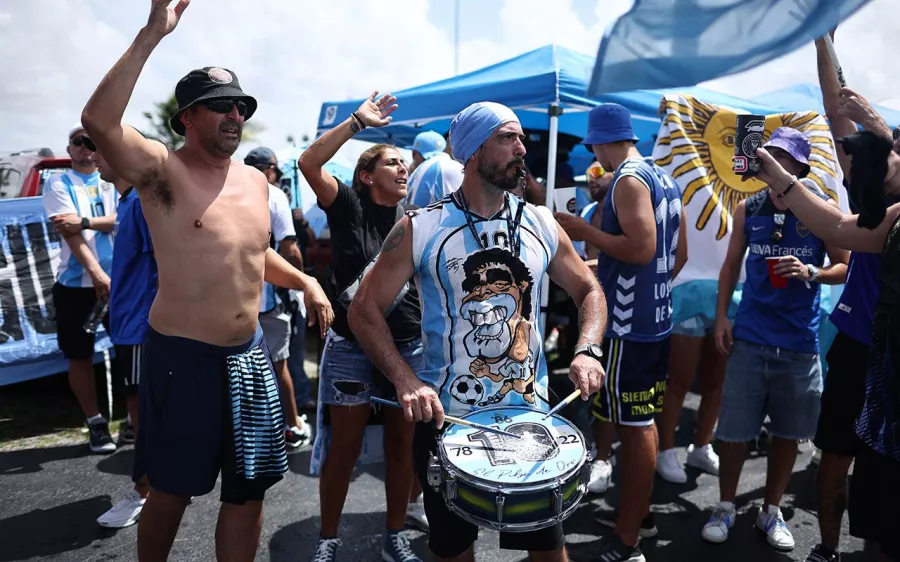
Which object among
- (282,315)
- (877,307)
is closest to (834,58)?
(877,307)

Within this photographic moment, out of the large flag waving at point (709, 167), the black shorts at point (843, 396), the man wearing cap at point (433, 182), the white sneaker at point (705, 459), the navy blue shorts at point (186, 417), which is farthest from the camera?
the large flag waving at point (709, 167)

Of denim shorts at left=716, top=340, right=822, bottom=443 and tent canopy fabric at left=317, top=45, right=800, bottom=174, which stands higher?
tent canopy fabric at left=317, top=45, right=800, bottom=174

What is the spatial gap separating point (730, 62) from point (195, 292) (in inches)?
80.2

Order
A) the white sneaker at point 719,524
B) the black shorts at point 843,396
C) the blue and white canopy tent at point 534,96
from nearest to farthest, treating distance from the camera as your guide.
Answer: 1. the black shorts at point 843,396
2. the white sneaker at point 719,524
3. the blue and white canopy tent at point 534,96

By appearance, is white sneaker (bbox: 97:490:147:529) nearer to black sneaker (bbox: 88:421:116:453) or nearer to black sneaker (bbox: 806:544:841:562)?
black sneaker (bbox: 88:421:116:453)

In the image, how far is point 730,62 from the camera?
7.32 ft

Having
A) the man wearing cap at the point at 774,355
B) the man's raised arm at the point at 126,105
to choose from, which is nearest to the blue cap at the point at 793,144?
the man wearing cap at the point at 774,355

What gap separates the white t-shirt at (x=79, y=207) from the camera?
450 centimetres

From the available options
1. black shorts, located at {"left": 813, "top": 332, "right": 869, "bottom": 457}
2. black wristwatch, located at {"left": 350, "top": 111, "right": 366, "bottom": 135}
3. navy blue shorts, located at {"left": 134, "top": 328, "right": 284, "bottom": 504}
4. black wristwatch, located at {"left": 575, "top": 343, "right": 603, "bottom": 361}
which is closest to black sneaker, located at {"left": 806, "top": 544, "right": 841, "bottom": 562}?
black shorts, located at {"left": 813, "top": 332, "right": 869, "bottom": 457}

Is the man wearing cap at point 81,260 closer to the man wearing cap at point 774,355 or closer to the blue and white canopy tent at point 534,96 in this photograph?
the blue and white canopy tent at point 534,96

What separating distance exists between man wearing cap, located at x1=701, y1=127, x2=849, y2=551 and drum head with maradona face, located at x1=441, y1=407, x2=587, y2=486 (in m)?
1.79

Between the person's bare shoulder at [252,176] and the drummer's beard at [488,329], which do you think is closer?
the drummer's beard at [488,329]

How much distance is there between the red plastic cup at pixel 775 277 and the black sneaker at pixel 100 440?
430cm

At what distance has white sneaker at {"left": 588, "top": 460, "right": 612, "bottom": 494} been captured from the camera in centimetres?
399
